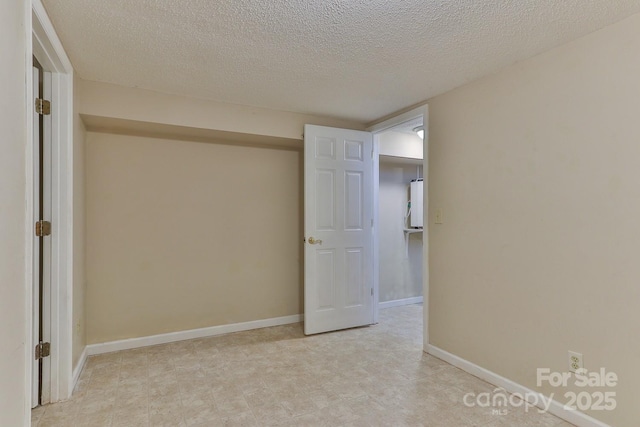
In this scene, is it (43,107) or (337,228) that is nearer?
(43,107)

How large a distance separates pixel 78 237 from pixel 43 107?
0.93 meters

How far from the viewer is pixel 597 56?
1.84m

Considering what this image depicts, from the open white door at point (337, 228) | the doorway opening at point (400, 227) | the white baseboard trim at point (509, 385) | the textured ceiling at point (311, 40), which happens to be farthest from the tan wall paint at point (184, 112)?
the white baseboard trim at point (509, 385)

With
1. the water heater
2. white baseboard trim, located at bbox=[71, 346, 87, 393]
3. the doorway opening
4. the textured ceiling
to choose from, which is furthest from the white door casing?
the water heater

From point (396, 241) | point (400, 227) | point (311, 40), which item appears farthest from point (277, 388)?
point (400, 227)

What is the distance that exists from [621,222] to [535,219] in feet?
1.42

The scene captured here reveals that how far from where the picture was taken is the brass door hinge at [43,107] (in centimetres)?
201

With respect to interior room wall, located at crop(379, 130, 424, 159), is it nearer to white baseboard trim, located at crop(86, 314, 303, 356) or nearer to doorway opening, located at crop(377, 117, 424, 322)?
doorway opening, located at crop(377, 117, 424, 322)

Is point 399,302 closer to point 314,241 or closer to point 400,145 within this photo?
point 314,241

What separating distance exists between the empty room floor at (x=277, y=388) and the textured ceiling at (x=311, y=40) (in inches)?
87.5

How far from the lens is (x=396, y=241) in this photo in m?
4.60

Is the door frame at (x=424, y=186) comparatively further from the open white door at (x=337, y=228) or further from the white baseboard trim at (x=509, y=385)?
the white baseboard trim at (x=509, y=385)

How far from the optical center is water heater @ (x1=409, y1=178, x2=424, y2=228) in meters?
4.51

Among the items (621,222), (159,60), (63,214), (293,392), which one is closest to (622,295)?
(621,222)
